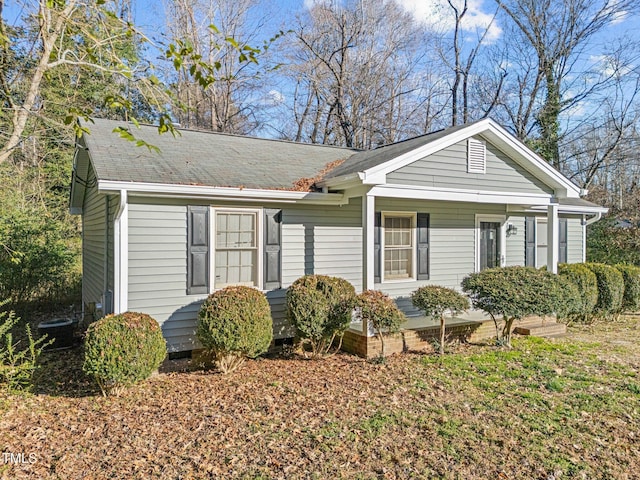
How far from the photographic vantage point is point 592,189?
19.8m

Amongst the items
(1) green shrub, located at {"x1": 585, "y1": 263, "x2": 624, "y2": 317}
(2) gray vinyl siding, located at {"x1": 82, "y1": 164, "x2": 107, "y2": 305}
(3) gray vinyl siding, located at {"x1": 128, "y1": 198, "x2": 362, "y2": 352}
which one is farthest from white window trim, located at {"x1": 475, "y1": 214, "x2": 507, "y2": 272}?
(2) gray vinyl siding, located at {"x1": 82, "y1": 164, "x2": 107, "y2": 305}

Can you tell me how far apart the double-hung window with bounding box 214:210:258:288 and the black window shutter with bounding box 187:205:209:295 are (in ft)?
0.87

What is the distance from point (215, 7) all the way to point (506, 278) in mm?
18387

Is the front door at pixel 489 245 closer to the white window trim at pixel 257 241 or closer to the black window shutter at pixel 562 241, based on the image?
the black window shutter at pixel 562 241

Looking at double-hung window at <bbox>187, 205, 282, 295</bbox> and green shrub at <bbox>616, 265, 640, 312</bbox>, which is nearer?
double-hung window at <bbox>187, 205, 282, 295</bbox>

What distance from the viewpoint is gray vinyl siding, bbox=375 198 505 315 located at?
8.75m

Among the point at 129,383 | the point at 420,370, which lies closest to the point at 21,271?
the point at 129,383

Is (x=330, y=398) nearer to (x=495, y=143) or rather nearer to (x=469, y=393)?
(x=469, y=393)

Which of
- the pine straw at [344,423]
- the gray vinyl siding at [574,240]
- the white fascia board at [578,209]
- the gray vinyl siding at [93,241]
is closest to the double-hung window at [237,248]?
the pine straw at [344,423]

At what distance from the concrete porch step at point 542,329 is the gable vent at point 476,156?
3323 mm

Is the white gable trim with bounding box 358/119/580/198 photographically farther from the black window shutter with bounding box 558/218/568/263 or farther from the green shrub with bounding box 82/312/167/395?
the green shrub with bounding box 82/312/167/395

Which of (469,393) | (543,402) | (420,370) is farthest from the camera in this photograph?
(420,370)

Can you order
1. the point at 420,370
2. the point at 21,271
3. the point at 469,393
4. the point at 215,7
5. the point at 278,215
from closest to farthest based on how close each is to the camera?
the point at 469,393, the point at 420,370, the point at 278,215, the point at 21,271, the point at 215,7

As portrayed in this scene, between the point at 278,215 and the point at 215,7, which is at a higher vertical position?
the point at 215,7
